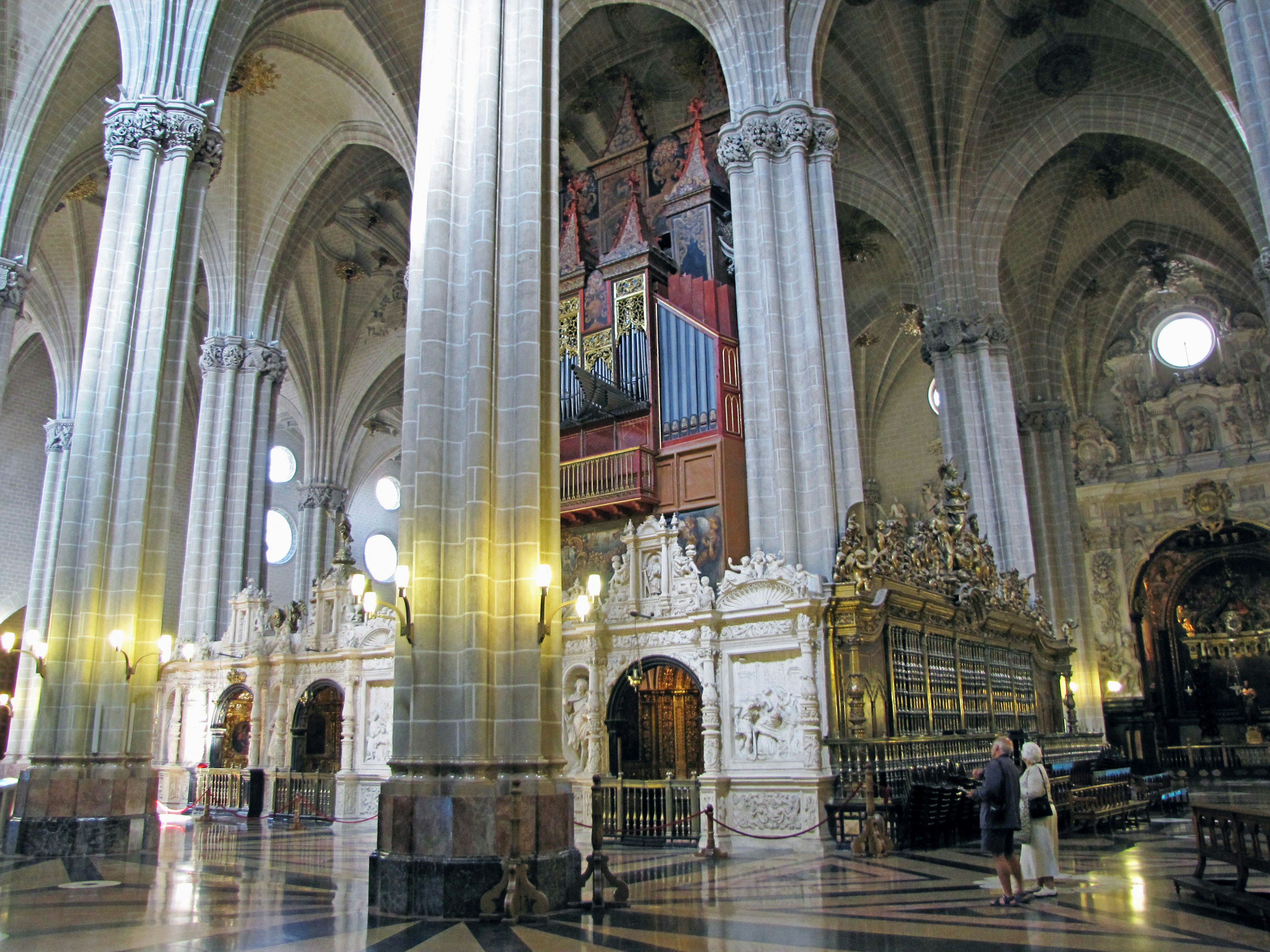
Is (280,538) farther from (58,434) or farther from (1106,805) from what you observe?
(1106,805)

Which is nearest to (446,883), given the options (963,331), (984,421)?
(984,421)

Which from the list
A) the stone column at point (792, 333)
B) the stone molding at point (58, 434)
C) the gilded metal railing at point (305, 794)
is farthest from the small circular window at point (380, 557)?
the stone column at point (792, 333)

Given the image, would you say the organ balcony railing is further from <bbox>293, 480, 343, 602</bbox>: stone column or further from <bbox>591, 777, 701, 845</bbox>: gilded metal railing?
<bbox>293, 480, 343, 602</bbox>: stone column

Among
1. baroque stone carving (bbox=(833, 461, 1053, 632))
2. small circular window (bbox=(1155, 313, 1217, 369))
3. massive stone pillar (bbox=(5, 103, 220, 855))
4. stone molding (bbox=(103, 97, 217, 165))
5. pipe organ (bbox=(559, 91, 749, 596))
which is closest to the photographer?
massive stone pillar (bbox=(5, 103, 220, 855))

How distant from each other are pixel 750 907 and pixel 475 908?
213 cm

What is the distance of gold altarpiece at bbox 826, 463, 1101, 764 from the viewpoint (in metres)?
12.8

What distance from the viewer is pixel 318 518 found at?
31875 millimetres

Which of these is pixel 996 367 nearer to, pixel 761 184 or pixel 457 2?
pixel 761 184

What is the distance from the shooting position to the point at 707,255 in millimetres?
18484

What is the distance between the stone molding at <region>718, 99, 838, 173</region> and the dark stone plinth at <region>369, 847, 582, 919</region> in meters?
12.1

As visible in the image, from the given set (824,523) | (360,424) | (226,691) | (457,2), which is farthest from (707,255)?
(360,424)

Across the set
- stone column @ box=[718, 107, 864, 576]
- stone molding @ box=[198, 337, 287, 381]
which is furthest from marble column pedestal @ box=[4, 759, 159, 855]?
stone molding @ box=[198, 337, 287, 381]

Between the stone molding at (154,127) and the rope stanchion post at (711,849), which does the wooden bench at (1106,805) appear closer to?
the rope stanchion post at (711,849)

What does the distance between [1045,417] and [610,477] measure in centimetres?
1568
